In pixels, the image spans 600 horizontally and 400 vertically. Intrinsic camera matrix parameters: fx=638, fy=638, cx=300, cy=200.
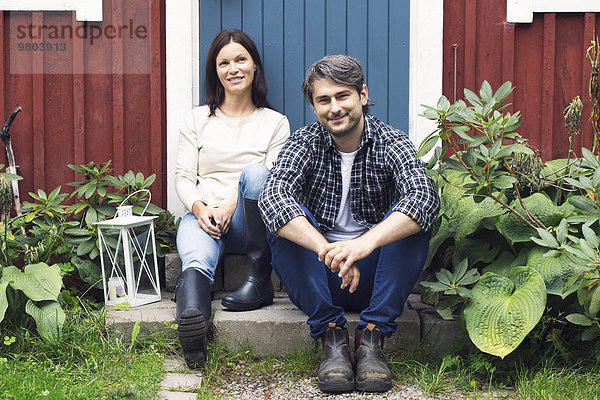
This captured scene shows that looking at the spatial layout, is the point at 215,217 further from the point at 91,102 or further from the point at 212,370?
the point at 91,102

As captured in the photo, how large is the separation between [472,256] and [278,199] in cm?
91

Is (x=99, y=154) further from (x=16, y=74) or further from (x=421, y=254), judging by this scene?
(x=421, y=254)

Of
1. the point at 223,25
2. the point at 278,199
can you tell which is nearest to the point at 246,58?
the point at 223,25

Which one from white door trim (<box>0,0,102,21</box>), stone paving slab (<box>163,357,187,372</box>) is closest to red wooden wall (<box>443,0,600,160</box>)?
white door trim (<box>0,0,102,21</box>)

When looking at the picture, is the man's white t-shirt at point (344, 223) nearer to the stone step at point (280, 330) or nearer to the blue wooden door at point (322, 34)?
the stone step at point (280, 330)

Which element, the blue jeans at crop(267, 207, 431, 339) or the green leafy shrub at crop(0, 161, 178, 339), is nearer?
the blue jeans at crop(267, 207, 431, 339)

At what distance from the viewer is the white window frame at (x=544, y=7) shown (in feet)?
12.0

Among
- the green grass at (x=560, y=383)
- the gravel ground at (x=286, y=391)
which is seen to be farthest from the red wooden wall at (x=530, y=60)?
the gravel ground at (x=286, y=391)

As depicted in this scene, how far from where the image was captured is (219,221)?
3.08 meters

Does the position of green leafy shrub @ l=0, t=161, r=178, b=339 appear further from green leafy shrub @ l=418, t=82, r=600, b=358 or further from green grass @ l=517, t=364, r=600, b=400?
green grass @ l=517, t=364, r=600, b=400

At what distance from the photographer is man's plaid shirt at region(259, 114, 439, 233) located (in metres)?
2.61

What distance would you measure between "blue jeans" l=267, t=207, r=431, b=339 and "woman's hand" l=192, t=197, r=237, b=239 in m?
0.54

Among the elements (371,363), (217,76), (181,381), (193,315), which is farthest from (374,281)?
(217,76)

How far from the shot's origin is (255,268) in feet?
9.85
